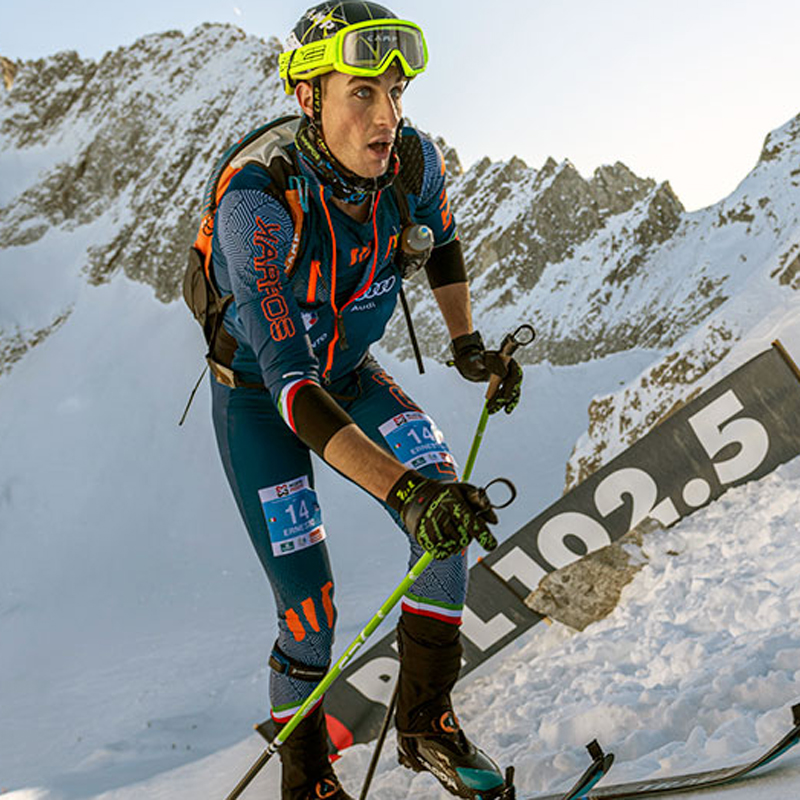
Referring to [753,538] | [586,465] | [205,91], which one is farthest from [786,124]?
[753,538]

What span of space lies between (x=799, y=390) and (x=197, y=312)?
5.54 meters

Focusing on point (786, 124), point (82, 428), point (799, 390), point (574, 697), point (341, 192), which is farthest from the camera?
point (786, 124)

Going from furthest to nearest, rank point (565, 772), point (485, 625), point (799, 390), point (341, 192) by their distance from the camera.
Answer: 1. point (485, 625)
2. point (799, 390)
3. point (565, 772)
4. point (341, 192)

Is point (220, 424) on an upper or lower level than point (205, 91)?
lower

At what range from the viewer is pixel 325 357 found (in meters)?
3.67

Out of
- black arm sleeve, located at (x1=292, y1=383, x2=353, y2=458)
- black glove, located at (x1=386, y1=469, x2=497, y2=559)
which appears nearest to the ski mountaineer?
black arm sleeve, located at (x1=292, y1=383, x2=353, y2=458)

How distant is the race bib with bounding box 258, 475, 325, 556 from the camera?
11.5ft

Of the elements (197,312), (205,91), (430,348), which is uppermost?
(205,91)

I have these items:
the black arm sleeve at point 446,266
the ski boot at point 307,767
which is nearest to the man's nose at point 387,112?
the black arm sleeve at point 446,266

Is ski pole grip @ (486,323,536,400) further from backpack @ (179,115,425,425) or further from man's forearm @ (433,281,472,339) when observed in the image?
backpack @ (179,115,425,425)

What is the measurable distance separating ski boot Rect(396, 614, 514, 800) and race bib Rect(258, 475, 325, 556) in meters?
0.65

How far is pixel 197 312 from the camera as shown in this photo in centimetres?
373

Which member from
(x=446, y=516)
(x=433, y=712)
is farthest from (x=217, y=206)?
(x=433, y=712)

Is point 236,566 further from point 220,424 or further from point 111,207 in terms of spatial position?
point 111,207
